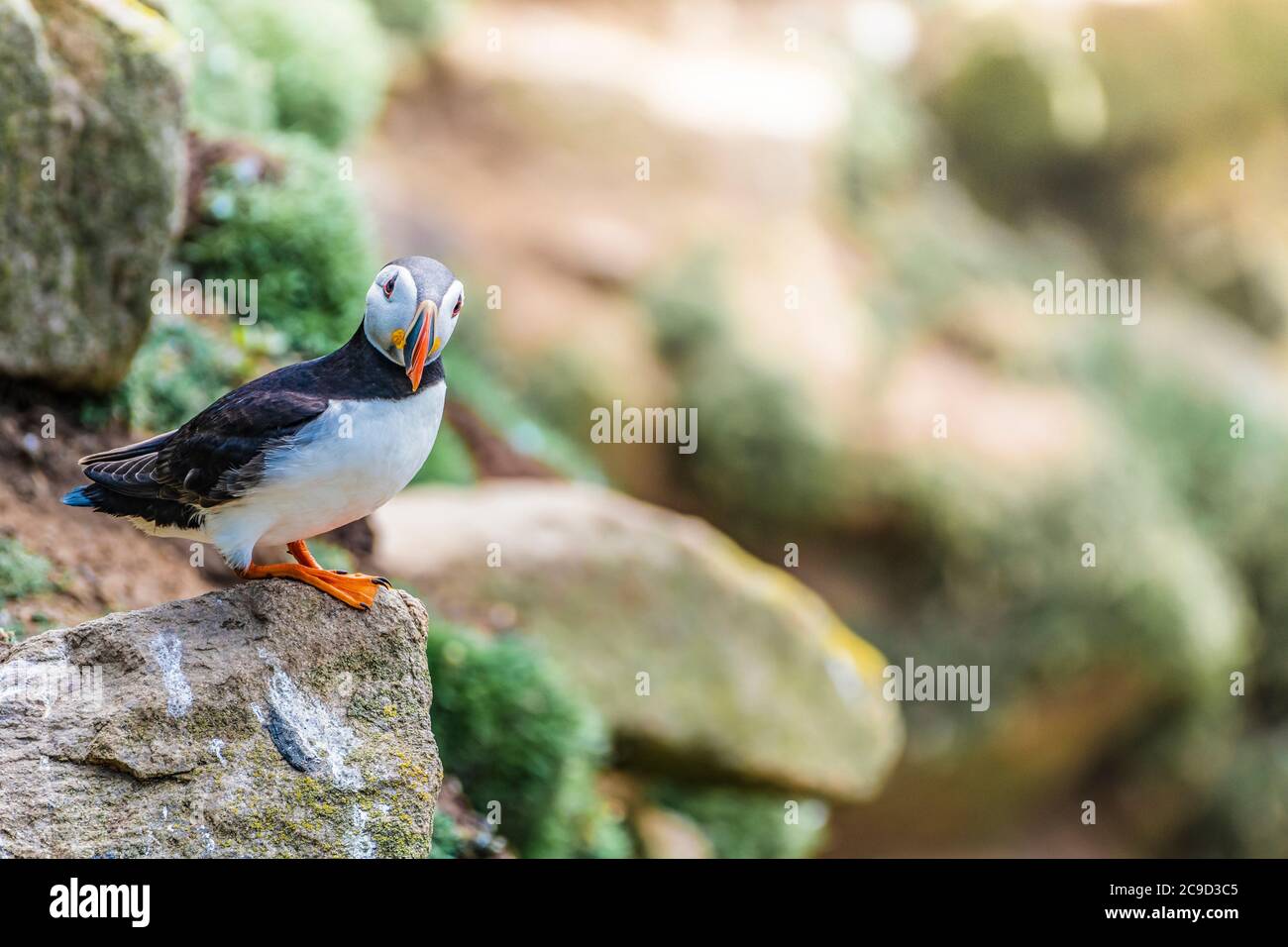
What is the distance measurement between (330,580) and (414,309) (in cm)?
92

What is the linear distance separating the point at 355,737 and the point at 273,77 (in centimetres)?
689

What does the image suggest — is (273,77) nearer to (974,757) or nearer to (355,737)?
(355,737)

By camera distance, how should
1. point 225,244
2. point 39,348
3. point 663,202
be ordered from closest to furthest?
point 39,348 → point 225,244 → point 663,202

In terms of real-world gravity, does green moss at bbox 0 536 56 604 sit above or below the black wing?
below

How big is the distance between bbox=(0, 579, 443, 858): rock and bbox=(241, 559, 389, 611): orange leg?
3 cm

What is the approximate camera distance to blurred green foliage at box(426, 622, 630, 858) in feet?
20.7

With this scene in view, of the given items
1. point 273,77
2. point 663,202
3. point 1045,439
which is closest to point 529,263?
point 663,202

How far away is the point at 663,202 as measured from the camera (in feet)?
47.3
